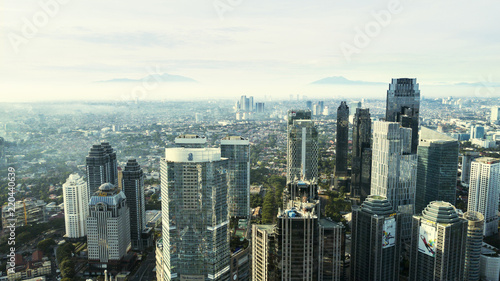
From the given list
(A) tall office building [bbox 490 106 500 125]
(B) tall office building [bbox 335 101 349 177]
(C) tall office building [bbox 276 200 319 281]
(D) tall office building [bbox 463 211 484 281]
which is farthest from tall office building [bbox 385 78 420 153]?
(C) tall office building [bbox 276 200 319 281]

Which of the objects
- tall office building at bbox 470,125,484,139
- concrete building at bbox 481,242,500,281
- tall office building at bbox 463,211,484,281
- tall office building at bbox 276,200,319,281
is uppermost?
tall office building at bbox 470,125,484,139

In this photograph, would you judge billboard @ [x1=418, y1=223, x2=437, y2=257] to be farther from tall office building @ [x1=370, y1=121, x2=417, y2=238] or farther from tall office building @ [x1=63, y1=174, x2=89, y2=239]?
tall office building @ [x1=63, y1=174, x2=89, y2=239]

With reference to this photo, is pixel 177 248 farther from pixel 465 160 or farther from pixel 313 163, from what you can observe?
pixel 465 160

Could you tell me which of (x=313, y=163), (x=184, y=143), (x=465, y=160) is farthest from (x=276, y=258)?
(x=465, y=160)

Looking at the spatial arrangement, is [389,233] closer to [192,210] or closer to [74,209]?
[192,210]

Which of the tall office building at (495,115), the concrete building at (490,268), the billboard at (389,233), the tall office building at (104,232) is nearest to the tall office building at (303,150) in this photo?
the billboard at (389,233)
